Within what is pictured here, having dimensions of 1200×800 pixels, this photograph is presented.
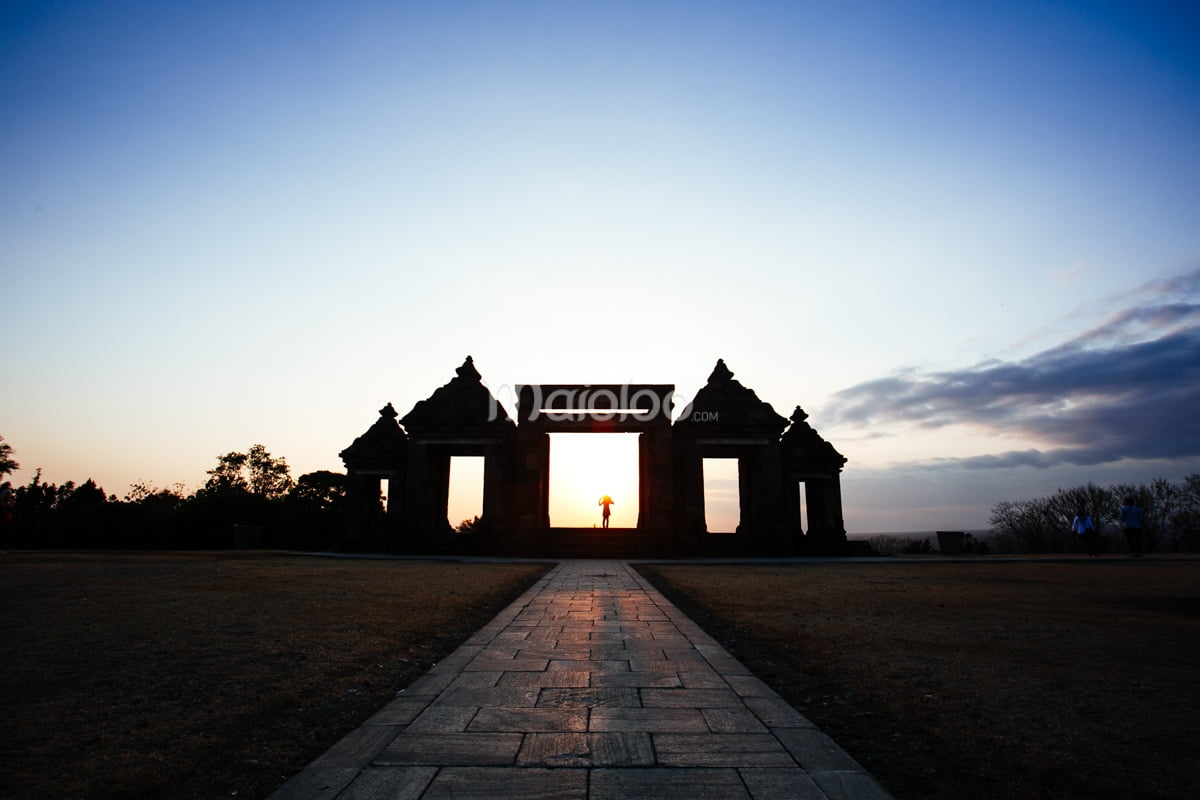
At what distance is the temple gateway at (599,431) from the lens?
25438mm

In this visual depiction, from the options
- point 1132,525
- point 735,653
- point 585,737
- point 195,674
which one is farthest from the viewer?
point 1132,525

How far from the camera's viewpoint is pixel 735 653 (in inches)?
276

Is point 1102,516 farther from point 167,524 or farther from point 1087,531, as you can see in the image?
point 167,524

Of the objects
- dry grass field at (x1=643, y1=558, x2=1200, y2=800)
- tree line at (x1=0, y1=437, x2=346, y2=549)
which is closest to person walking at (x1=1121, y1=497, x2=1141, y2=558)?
dry grass field at (x1=643, y1=558, x2=1200, y2=800)

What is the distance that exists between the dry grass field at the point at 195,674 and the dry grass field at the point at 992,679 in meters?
3.32

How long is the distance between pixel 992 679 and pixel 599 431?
70.9 ft

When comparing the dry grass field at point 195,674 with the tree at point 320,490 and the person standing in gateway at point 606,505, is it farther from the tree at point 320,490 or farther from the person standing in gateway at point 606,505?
the tree at point 320,490

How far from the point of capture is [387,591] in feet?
38.5

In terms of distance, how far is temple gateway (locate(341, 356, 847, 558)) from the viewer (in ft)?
83.5

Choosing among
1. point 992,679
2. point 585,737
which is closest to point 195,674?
point 585,737

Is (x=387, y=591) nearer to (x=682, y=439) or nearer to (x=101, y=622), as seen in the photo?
(x=101, y=622)

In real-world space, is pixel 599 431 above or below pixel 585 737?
above

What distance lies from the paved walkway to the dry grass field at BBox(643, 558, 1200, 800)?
478mm

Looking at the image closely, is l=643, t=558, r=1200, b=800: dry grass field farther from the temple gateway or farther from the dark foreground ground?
the temple gateway
